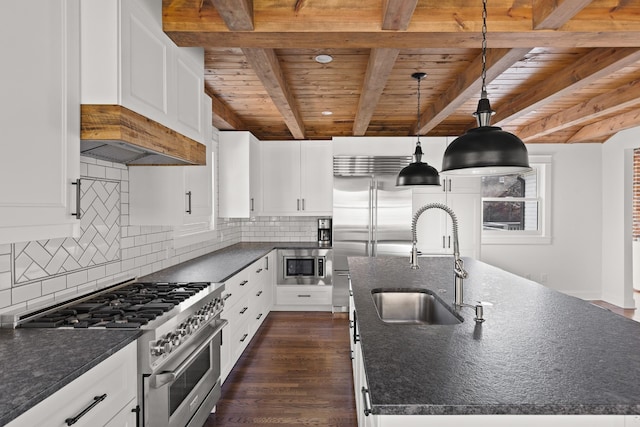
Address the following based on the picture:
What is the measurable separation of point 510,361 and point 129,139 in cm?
168

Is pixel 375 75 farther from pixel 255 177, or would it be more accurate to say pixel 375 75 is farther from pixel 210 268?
pixel 255 177

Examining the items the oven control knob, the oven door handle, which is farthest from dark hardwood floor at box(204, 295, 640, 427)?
the oven control knob

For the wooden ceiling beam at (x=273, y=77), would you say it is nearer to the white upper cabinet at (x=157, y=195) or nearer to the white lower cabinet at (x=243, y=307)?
the white upper cabinet at (x=157, y=195)

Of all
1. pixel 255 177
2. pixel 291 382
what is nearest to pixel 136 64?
pixel 291 382

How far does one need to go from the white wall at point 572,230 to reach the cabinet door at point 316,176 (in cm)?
300

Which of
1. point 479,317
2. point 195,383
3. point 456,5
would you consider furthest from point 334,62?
point 195,383

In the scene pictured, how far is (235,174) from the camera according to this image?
463cm

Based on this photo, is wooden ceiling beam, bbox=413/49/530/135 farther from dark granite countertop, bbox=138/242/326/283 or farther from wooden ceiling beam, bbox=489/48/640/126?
dark granite countertop, bbox=138/242/326/283

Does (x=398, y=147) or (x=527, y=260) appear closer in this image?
(x=398, y=147)

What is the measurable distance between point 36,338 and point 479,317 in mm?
1788

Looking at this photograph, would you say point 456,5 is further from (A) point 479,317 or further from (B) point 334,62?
(A) point 479,317

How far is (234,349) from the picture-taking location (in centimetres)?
308

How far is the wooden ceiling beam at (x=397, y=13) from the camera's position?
5.79 feet

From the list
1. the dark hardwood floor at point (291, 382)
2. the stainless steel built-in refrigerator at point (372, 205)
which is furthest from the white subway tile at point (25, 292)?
the stainless steel built-in refrigerator at point (372, 205)
